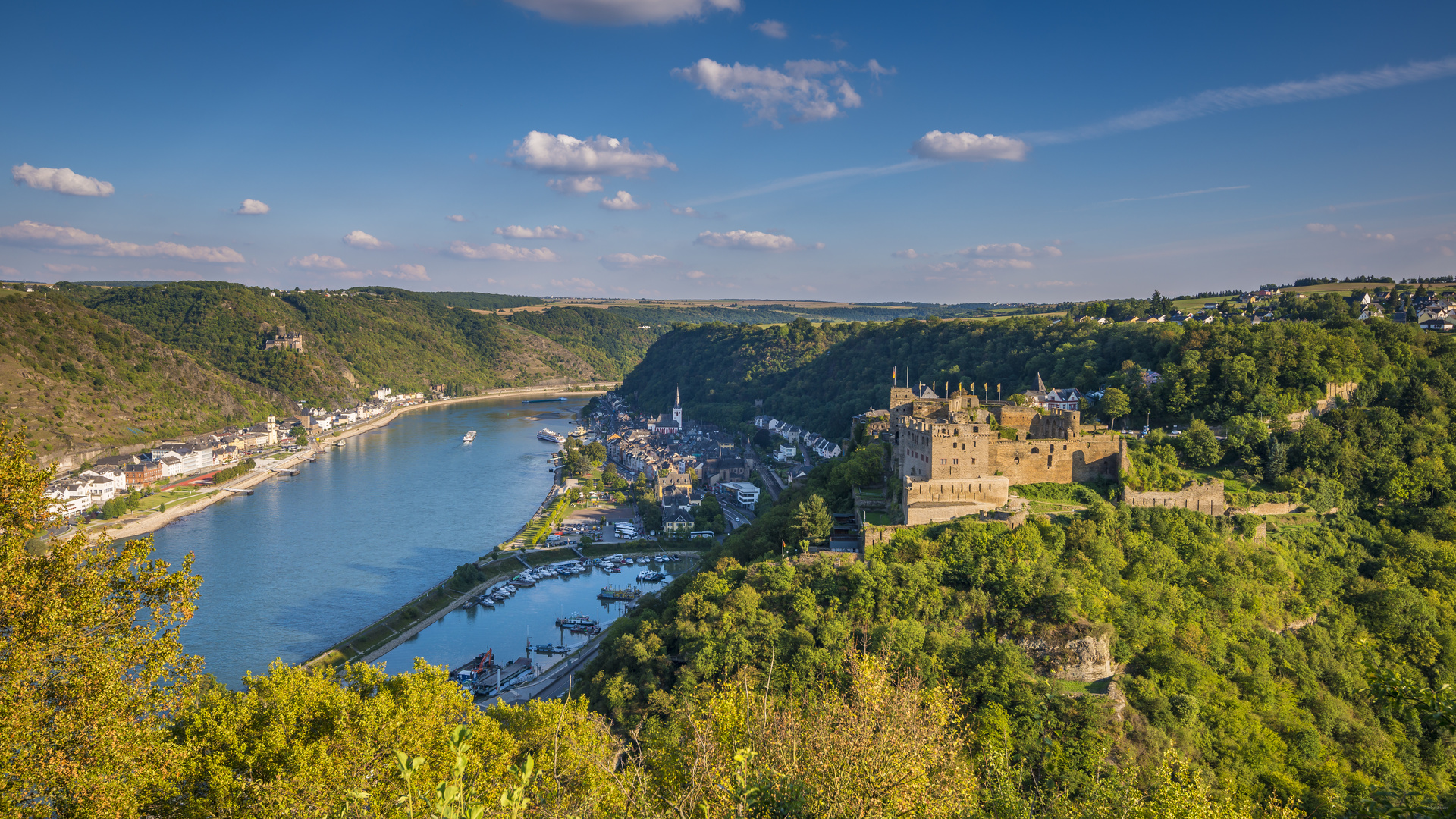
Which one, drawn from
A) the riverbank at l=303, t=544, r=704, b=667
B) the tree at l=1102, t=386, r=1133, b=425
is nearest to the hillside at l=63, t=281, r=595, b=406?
the riverbank at l=303, t=544, r=704, b=667

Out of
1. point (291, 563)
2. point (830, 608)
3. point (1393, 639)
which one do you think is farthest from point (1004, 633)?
point (291, 563)

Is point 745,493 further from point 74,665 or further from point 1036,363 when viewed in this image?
point 74,665

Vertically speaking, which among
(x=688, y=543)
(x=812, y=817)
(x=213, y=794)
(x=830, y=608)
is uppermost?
(x=812, y=817)

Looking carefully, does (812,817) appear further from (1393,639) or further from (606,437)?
(606,437)

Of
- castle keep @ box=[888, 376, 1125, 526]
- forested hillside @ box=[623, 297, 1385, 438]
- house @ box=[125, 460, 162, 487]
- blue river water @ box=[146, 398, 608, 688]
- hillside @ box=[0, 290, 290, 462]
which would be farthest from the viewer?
hillside @ box=[0, 290, 290, 462]

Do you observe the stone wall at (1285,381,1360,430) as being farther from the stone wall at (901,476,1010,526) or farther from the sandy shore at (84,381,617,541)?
the sandy shore at (84,381,617,541)

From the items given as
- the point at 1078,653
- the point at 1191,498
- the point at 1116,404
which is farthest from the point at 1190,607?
the point at 1116,404
